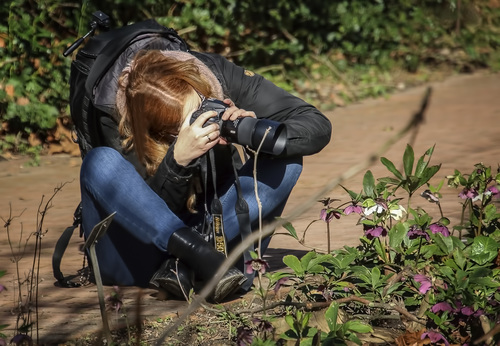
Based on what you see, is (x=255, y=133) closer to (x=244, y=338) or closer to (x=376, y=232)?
(x=376, y=232)

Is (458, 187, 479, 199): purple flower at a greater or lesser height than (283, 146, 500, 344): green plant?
greater

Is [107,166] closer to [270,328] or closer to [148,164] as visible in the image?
[148,164]

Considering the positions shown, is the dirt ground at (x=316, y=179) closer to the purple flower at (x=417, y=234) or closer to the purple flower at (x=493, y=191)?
the purple flower at (x=417, y=234)

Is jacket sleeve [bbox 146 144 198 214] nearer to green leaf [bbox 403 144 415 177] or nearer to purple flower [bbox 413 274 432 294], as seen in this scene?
green leaf [bbox 403 144 415 177]

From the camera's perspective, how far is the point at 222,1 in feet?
27.5

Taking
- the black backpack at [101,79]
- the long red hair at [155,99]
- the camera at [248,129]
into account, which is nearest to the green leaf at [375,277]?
the camera at [248,129]

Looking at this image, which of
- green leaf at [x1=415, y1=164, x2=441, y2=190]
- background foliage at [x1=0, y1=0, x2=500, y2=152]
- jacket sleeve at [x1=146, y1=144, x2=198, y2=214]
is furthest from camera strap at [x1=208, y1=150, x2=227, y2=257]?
background foliage at [x1=0, y1=0, x2=500, y2=152]

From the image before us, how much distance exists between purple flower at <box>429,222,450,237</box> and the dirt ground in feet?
1.62

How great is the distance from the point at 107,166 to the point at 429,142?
3.77 m

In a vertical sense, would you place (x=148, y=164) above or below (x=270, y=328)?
above

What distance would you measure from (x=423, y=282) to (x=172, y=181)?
3.36ft

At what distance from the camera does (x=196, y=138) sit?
316 centimetres

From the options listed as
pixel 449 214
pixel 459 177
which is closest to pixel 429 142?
pixel 449 214

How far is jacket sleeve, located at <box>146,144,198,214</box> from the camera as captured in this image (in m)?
3.28
